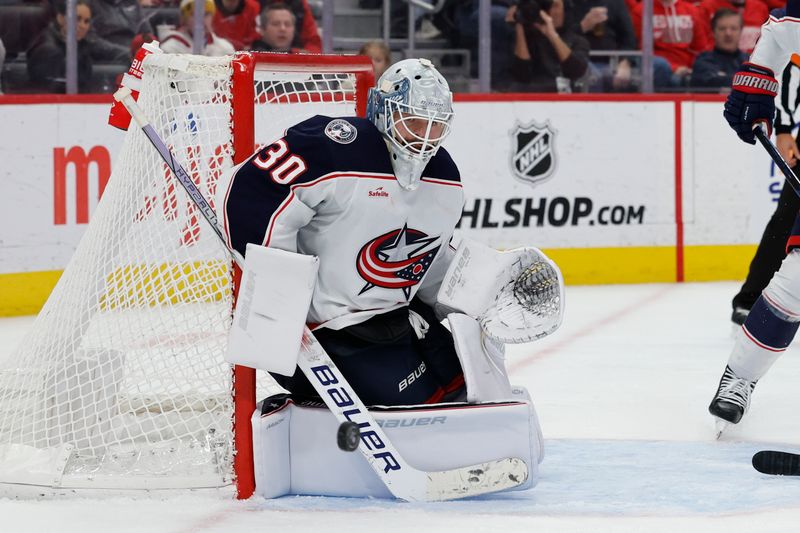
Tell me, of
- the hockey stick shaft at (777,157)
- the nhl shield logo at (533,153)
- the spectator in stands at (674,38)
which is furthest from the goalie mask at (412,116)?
the spectator in stands at (674,38)

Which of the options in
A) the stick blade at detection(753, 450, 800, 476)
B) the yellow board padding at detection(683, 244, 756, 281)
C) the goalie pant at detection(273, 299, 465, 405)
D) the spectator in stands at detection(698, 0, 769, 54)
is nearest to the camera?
the goalie pant at detection(273, 299, 465, 405)

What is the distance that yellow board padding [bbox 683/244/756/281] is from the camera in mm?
5797

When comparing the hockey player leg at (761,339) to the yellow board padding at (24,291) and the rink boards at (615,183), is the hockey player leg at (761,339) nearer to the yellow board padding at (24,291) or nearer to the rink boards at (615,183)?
the rink boards at (615,183)

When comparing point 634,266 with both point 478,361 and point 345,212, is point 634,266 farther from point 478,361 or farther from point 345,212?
point 345,212

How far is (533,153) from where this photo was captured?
556cm

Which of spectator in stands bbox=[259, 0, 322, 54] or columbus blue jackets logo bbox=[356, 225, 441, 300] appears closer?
columbus blue jackets logo bbox=[356, 225, 441, 300]

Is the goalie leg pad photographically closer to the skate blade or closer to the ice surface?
the ice surface

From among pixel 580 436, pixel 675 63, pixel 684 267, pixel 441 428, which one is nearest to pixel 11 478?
pixel 441 428

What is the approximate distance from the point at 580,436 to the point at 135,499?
3.38 feet

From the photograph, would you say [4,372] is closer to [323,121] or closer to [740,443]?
[323,121]

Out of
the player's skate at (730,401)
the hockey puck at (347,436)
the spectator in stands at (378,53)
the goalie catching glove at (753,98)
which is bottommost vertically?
the player's skate at (730,401)

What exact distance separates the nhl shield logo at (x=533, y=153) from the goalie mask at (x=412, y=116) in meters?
3.15

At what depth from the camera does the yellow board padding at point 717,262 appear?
19.0ft

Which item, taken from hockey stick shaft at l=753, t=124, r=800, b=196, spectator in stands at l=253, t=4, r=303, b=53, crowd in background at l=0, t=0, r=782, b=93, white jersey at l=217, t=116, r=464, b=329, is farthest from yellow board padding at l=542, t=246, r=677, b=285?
white jersey at l=217, t=116, r=464, b=329
